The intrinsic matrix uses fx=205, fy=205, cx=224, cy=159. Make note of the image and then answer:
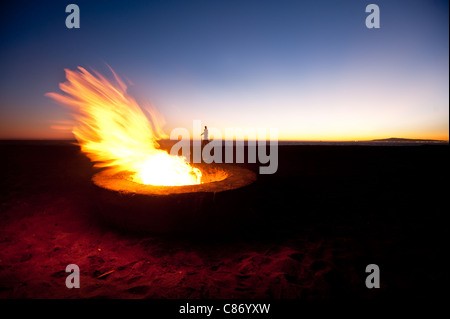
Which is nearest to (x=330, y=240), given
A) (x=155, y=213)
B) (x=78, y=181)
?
(x=155, y=213)

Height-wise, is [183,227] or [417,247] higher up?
[183,227]

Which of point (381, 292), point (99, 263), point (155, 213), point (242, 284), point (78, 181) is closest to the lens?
point (381, 292)

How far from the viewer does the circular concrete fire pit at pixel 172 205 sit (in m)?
3.53

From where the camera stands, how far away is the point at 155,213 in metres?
3.57

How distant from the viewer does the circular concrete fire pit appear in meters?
3.53

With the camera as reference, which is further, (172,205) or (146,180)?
(146,180)

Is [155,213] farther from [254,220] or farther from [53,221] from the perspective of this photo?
[53,221]

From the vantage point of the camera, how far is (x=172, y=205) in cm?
351

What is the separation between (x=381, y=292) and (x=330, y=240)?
1.23m
